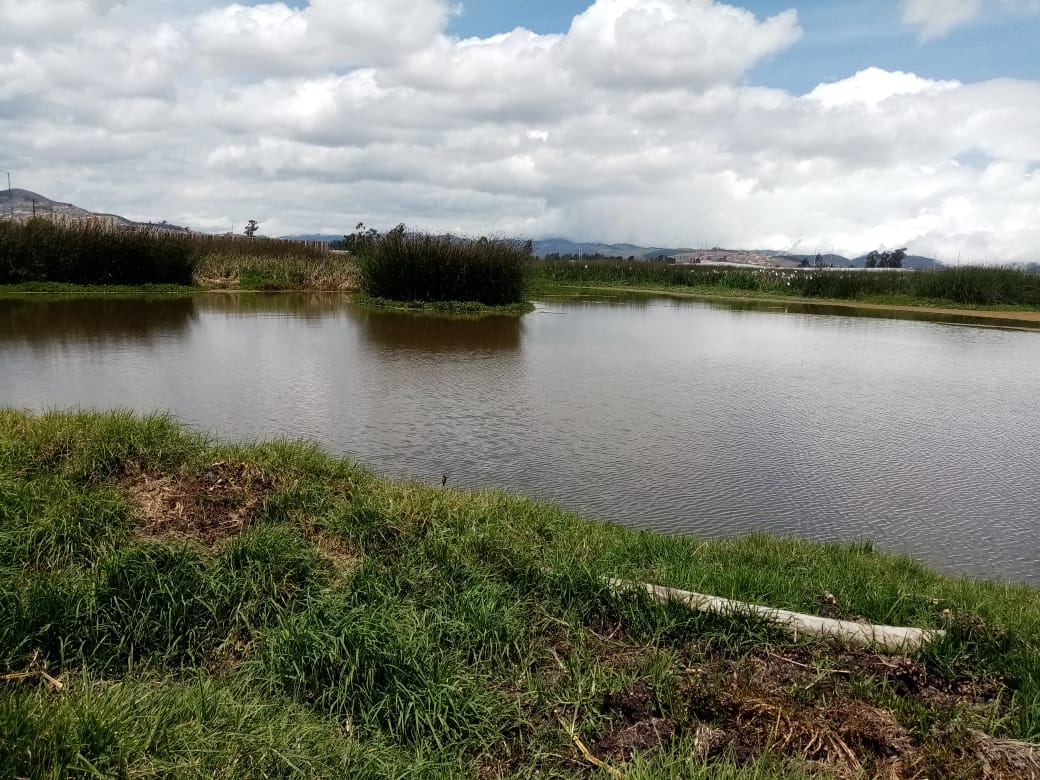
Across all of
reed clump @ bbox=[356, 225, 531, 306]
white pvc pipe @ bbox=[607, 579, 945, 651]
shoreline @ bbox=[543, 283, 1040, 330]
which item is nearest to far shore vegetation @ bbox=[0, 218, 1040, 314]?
reed clump @ bbox=[356, 225, 531, 306]

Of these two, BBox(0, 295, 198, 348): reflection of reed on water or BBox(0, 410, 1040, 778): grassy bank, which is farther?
BBox(0, 295, 198, 348): reflection of reed on water

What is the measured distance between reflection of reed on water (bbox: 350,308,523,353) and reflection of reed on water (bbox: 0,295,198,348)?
4279mm

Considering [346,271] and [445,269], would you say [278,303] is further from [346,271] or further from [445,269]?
[346,271]

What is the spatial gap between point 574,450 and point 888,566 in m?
3.51

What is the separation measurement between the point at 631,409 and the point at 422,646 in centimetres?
709

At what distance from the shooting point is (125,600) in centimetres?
356

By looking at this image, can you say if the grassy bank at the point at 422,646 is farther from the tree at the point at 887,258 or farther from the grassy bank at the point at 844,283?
the tree at the point at 887,258

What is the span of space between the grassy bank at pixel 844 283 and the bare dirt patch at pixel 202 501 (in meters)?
26.9

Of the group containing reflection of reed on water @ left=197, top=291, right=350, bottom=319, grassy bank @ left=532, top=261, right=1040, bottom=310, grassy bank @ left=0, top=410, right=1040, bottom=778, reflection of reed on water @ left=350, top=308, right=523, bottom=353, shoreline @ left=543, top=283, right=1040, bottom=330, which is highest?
grassy bank @ left=532, top=261, right=1040, bottom=310

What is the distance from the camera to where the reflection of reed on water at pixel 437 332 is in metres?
15.0

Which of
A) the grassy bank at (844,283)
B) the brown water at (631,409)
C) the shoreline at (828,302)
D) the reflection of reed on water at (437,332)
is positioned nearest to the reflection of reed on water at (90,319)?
the brown water at (631,409)

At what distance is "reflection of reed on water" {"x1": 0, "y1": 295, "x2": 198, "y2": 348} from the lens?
14078mm

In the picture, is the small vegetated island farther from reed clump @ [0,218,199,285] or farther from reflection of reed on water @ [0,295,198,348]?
reed clump @ [0,218,199,285]

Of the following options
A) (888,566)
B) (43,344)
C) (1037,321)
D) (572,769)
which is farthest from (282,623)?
(1037,321)
